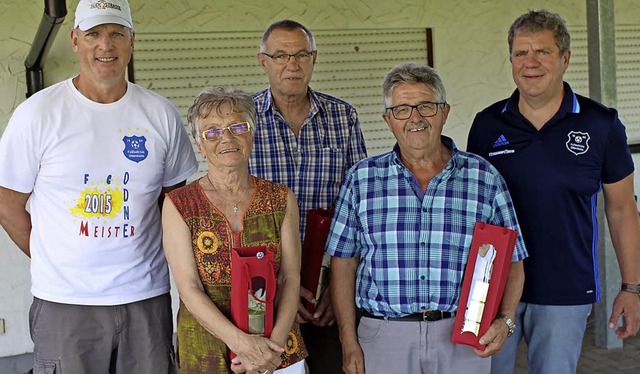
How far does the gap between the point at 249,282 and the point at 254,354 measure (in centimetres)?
25

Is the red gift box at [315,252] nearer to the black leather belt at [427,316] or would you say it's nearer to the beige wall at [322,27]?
the black leather belt at [427,316]

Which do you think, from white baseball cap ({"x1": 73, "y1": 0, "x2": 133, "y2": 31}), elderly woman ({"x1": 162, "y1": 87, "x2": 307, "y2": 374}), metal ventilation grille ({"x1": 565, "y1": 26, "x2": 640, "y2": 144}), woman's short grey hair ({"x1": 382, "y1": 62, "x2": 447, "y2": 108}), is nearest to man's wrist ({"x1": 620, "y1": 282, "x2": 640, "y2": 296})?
woman's short grey hair ({"x1": 382, "y1": 62, "x2": 447, "y2": 108})

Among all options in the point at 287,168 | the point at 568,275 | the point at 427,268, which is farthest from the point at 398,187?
the point at 568,275

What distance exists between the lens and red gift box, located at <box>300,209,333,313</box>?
3064 mm

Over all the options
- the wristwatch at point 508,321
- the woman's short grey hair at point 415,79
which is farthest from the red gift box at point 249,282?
the wristwatch at point 508,321

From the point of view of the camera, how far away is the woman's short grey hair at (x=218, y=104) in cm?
268

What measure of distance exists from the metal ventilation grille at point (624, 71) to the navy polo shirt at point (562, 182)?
375 centimetres

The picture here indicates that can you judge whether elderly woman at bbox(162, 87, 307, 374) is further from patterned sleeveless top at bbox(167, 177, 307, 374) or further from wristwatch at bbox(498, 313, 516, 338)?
wristwatch at bbox(498, 313, 516, 338)

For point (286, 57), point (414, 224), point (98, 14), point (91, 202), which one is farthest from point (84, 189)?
point (414, 224)

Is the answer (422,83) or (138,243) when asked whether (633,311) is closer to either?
(422,83)

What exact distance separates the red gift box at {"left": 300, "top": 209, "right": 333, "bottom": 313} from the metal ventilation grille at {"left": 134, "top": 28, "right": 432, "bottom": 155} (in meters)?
2.67

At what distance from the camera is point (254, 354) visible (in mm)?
2584

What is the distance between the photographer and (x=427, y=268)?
2.78 meters

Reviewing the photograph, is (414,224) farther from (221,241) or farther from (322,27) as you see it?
(322,27)
